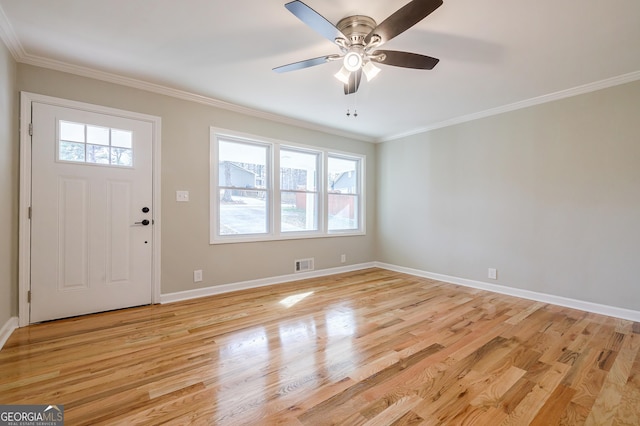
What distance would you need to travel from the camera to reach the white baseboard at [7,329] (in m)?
2.25

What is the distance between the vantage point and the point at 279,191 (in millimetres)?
4289

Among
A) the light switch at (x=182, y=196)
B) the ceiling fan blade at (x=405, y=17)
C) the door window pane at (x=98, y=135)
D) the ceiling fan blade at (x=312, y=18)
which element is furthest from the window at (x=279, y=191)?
the ceiling fan blade at (x=405, y=17)

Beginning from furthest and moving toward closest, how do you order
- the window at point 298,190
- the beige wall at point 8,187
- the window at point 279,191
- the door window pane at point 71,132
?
the window at point 298,190, the window at point 279,191, the door window pane at point 71,132, the beige wall at point 8,187

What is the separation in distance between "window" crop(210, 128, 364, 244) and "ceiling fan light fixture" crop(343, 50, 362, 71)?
2214mm

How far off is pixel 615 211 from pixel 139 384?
4580mm

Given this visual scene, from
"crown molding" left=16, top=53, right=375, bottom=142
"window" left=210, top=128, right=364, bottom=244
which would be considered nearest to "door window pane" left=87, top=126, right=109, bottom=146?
"crown molding" left=16, top=53, right=375, bottom=142

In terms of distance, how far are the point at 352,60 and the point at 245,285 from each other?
122 inches

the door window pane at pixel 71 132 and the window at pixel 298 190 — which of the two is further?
the window at pixel 298 190

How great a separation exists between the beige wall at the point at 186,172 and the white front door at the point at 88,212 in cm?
18

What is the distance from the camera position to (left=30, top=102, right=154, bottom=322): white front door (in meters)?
2.69

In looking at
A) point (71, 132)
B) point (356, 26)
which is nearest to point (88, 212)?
point (71, 132)

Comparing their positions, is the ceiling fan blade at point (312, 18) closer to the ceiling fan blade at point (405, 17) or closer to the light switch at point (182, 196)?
the ceiling fan blade at point (405, 17)

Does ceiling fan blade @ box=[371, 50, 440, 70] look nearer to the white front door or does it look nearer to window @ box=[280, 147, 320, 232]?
window @ box=[280, 147, 320, 232]

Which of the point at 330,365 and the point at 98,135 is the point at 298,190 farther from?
the point at 330,365
